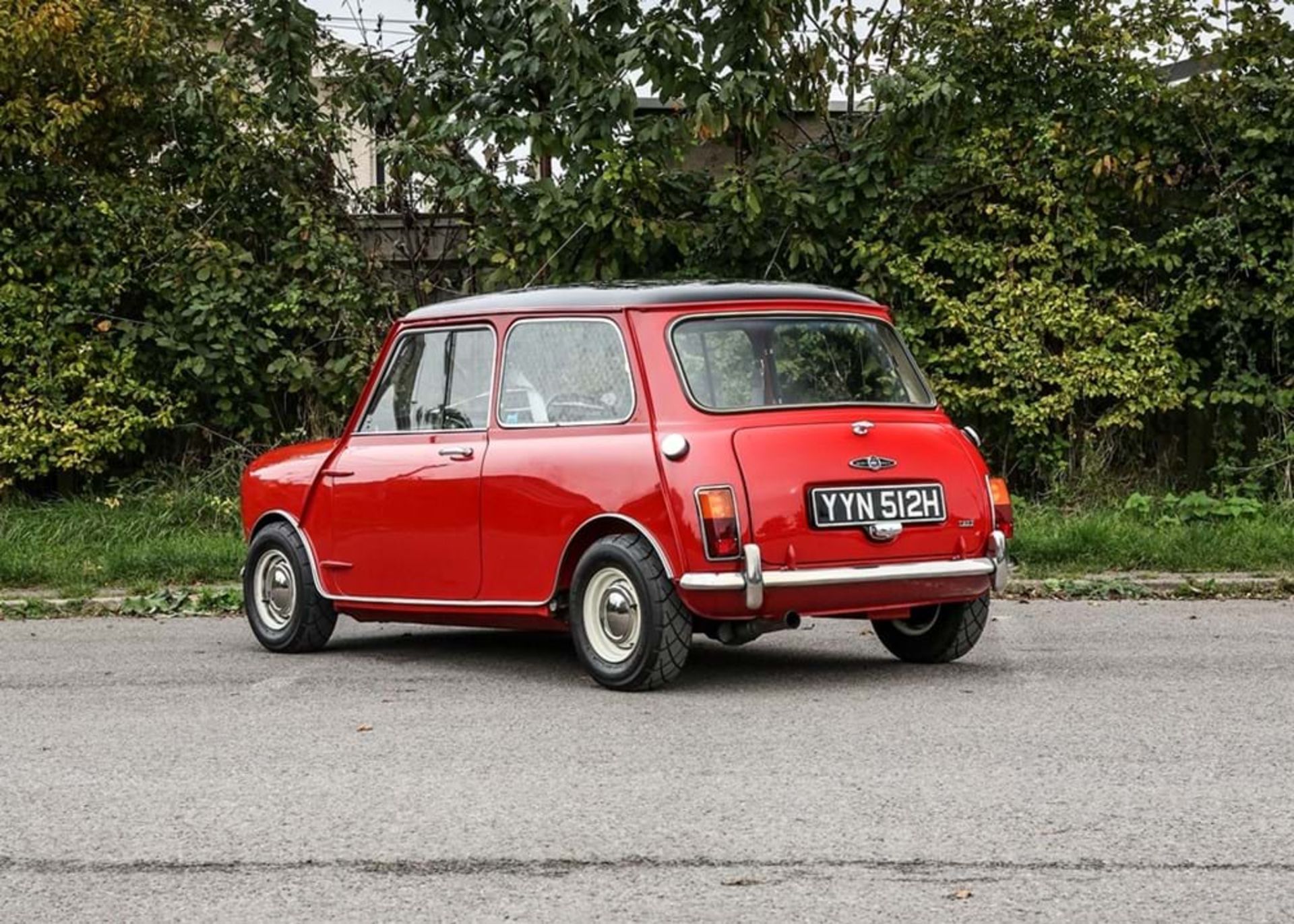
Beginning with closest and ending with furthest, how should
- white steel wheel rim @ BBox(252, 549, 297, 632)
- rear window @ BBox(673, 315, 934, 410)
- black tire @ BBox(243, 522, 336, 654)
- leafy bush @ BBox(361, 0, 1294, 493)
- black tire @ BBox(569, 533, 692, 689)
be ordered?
black tire @ BBox(569, 533, 692, 689) < rear window @ BBox(673, 315, 934, 410) < black tire @ BBox(243, 522, 336, 654) < white steel wheel rim @ BBox(252, 549, 297, 632) < leafy bush @ BBox(361, 0, 1294, 493)

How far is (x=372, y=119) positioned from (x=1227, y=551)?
7360mm

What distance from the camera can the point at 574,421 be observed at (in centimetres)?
912

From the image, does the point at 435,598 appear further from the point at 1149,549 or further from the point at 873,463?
the point at 1149,549

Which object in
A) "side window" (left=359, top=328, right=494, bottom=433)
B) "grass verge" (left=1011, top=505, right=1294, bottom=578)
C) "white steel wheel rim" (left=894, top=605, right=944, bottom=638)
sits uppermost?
"side window" (left=359, top=328, right=494, bottom=433)

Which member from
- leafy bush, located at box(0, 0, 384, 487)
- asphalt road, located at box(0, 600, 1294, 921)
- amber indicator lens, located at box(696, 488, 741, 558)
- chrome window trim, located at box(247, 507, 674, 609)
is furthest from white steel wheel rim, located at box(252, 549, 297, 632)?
leafy bush, located at box(0, 0, 384, 487)

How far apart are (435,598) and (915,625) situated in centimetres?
219

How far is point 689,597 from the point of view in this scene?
8375 mm

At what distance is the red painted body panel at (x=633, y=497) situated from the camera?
27.8 feet

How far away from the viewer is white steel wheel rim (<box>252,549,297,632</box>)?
10.5 m

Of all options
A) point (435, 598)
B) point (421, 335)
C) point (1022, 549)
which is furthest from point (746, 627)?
point (1022, 549)

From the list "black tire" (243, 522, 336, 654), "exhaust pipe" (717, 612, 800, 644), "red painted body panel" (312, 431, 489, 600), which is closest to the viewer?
"exhaust pipe" (717, 612, 800, 644)

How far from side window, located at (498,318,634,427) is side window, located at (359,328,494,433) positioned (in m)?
0.17

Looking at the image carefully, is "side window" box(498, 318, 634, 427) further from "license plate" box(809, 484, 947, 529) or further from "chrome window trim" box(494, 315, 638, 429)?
"license plate" box(809, 484, 947, 529)

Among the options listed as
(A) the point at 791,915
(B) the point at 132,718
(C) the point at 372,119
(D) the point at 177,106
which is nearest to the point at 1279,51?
(C) the point at 372,119
